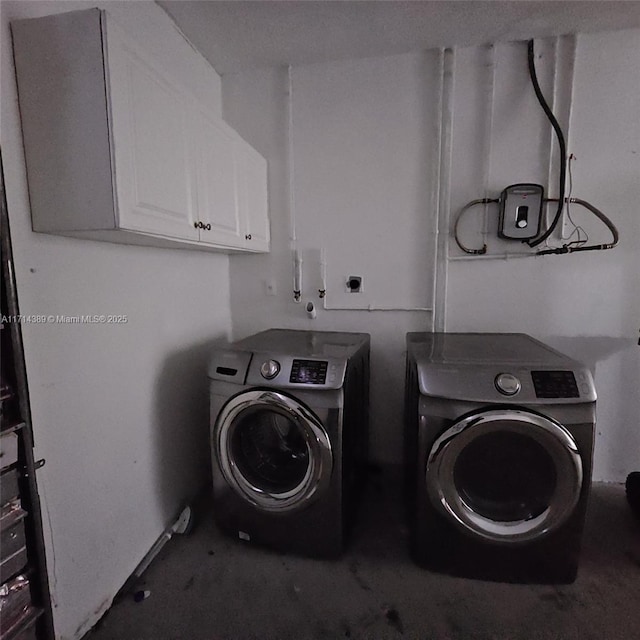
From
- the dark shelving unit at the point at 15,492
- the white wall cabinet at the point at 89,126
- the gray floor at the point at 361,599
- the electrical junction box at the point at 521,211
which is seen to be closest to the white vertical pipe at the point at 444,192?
the electrical junction box at the point at 521,211

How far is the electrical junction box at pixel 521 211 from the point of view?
6.72ft

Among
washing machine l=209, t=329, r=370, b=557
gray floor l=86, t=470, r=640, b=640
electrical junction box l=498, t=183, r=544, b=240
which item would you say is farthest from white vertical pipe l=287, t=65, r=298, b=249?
gray floor l=86, t=470, r=640, b=640

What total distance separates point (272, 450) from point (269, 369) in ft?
1.62

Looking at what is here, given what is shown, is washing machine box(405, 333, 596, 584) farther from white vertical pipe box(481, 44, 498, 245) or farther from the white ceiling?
the white ceiling

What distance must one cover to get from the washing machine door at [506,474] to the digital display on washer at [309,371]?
530 millimetres

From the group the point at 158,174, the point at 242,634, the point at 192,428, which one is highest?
the point at 158,174

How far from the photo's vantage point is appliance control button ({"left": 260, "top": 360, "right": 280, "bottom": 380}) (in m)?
1.58

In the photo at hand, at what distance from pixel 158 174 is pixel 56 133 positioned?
0.98 ft

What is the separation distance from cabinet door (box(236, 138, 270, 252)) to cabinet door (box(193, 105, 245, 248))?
76mm

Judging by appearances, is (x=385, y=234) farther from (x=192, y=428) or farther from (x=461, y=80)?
(x=192, y=428)

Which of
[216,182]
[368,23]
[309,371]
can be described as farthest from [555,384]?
[368,23]

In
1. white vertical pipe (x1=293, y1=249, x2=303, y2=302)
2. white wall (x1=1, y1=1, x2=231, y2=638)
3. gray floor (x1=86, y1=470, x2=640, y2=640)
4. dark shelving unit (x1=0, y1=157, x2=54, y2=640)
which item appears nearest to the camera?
dark shelving unit (x1=0, y1=157, x2=54, y2=640)

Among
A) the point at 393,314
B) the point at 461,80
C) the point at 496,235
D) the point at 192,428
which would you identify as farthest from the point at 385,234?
the point at 192,428

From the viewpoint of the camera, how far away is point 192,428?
206 cm
